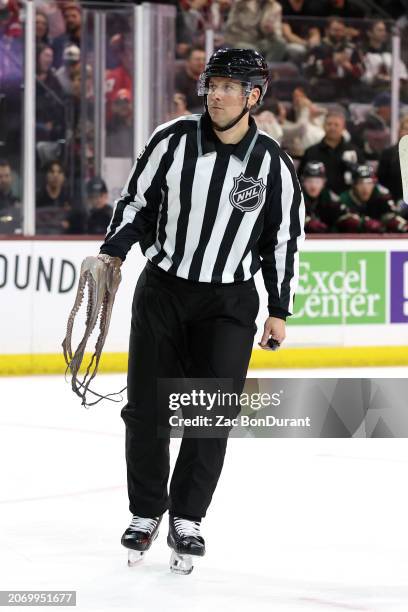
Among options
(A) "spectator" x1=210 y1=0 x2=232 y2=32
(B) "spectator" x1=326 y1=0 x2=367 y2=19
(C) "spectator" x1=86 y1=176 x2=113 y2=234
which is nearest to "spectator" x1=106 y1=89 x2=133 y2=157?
(C) "spectator" x1=86 y1=176 x2=113 y2=234

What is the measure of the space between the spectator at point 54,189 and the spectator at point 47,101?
0.17 m

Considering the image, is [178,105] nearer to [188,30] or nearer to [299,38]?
[188,30]

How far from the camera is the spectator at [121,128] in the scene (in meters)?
8.27

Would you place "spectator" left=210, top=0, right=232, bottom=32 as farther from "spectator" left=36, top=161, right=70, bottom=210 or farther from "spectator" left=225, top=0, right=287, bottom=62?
"spectator" left=36, top=161, right=70, bottom=210

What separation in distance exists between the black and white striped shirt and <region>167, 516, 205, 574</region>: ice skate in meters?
0.61

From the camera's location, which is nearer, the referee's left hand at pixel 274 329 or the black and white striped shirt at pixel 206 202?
the black and white striped shirt at pixel 206 202

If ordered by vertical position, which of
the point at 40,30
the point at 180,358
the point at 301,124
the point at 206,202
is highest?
the point at 40,30

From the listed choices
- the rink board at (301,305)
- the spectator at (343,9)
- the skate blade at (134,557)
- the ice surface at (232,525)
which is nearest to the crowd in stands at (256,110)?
the rink board at (301,305)

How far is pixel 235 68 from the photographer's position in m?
3.44

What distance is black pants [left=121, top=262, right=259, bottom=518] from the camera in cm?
349

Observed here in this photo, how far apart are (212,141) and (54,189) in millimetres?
4833

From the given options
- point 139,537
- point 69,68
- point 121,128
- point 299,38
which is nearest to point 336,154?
point 299,38

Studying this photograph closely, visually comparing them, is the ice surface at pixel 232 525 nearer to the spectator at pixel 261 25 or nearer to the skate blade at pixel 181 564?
the skate blade at pixel 181 564

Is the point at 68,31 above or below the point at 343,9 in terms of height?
below
